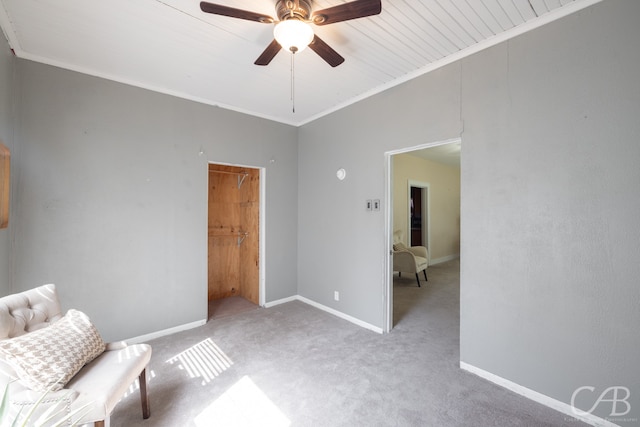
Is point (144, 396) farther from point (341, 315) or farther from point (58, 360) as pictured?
point (341, 315)

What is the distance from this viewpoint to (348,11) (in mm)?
1557

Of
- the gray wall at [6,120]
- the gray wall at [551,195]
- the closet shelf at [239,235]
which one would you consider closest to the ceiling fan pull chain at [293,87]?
the gray wall at [551,195]

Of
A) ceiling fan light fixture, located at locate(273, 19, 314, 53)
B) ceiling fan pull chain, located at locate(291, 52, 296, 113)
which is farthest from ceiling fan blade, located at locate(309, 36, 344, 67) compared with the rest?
ceiling fan pull chain, located at locate(291, 52, 296, 113)

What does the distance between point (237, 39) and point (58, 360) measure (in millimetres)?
2434

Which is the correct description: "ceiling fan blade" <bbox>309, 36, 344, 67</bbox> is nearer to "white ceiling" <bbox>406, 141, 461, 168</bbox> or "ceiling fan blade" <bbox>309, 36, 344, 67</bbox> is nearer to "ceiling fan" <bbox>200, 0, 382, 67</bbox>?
"ceiling fan" <bbox>200, 0, 382, 67</bbox>

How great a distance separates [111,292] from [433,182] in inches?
274

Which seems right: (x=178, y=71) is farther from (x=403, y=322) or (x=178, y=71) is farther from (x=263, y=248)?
(x=403, y=322)

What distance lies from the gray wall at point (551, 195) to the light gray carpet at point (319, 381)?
377 mm

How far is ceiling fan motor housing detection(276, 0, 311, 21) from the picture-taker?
1.69 metres

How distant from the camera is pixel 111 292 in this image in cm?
280

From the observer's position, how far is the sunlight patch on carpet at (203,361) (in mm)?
2348

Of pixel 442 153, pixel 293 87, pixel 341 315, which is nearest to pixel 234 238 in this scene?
pixel 341 315

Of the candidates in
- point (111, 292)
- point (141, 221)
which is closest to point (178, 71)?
point (141, 221)

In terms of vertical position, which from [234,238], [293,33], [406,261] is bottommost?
[406,261]
